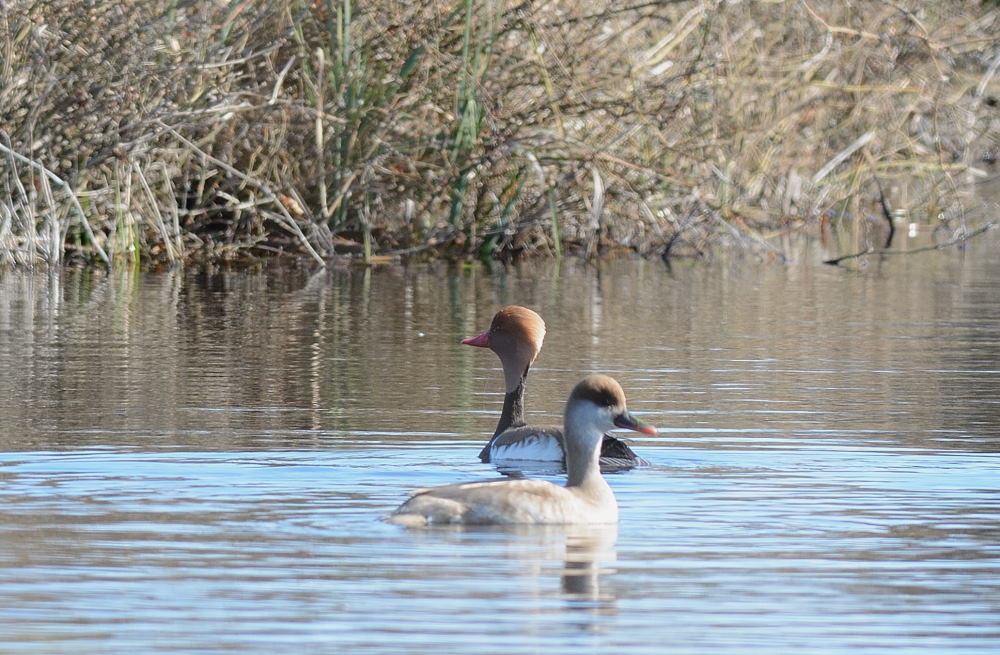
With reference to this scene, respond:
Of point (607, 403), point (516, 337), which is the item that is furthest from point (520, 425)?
point (607, 403)

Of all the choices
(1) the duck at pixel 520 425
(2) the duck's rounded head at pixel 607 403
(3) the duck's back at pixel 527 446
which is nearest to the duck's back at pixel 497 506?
(2) the duck's rounded head at pixel 607 403

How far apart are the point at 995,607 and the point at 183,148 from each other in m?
14.0

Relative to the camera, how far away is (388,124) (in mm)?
19547

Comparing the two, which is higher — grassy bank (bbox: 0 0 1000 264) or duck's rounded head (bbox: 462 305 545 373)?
grassy bank (bbox: 0 0 1000 264)

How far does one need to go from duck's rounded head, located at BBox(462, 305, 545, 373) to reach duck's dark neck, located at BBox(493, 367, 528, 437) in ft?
0.37

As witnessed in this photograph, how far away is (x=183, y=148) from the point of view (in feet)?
61.3

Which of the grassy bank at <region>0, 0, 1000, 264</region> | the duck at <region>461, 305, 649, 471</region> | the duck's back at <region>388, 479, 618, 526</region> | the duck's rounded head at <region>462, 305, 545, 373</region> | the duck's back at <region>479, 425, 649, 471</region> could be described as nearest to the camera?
the duck's back at <region>388, 479, 618, 526</region>

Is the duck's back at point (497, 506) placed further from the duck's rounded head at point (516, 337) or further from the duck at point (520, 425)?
the duck's rounded head at point (516, 337)

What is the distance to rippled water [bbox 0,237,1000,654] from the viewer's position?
5.35m

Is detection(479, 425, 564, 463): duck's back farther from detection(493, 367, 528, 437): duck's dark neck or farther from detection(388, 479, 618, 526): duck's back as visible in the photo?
detection(388, 479, 618, 526): duck's back

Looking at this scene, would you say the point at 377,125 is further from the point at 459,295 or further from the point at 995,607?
the point at 995,607

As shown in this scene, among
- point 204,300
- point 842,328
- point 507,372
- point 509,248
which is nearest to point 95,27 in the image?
point 204,300

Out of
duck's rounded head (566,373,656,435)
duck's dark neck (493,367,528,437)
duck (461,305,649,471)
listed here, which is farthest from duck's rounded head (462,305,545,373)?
duck's rounded head (566,373,656,435)

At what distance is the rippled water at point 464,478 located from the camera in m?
5.35
